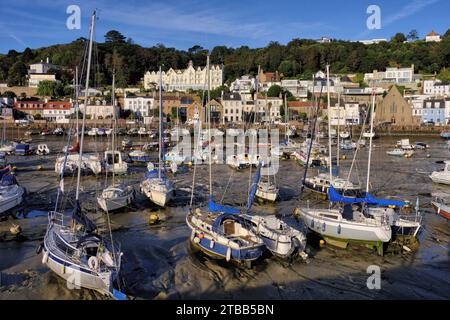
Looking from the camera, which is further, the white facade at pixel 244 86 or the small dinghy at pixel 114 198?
the white facade at pixel 244 86

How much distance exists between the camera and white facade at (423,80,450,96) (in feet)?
340

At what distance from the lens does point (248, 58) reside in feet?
461

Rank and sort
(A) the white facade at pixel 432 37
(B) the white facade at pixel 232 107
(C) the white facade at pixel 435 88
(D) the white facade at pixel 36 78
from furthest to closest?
(A) the white facade at pixel 432 37
(D) the white facade at pixel 36 78
(C) the white facade at pixel 435 88
(B) the white facade at pixel 232 107

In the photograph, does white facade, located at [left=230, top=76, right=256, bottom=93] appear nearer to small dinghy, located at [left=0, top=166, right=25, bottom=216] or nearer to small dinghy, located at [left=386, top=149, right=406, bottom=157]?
small dinghy, located at [left=386, top=149, right=406, bottom=157]

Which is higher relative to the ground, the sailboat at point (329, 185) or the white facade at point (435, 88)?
the white facade at point (435, 88)

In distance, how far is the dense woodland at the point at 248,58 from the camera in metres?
128

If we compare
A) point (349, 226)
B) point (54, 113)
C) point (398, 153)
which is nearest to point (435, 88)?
point (398, 153)

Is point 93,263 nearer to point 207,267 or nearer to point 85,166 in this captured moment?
point 207,267

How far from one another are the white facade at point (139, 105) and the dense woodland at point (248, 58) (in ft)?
79.1

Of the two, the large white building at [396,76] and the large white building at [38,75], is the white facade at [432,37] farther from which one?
the large white building at [38,75]

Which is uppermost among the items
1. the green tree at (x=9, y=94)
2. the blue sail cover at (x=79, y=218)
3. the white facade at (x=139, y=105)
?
the green tree at (x=9, y=94)

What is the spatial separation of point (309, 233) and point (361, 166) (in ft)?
77.5

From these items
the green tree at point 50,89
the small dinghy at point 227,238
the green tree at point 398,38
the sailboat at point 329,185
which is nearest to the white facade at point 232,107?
the green tree at point 50,89

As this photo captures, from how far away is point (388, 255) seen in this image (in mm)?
17344
